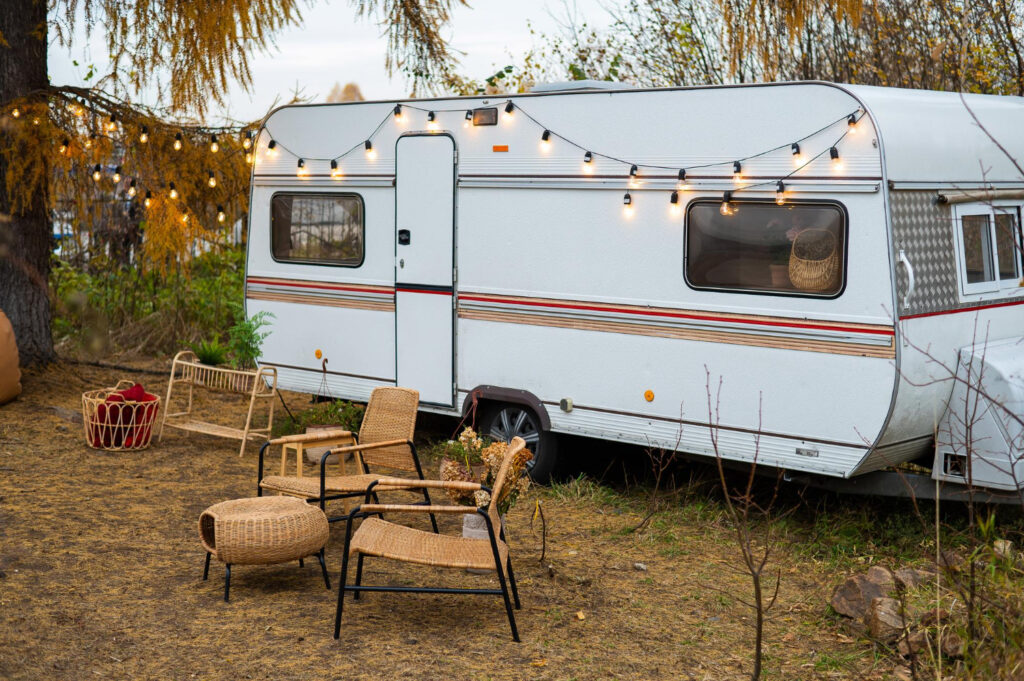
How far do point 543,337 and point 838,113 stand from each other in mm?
2515

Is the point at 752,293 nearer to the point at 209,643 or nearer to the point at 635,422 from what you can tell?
the point at 635,422

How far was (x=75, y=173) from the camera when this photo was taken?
1011cm

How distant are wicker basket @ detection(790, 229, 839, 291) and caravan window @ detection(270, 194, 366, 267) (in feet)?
11.9

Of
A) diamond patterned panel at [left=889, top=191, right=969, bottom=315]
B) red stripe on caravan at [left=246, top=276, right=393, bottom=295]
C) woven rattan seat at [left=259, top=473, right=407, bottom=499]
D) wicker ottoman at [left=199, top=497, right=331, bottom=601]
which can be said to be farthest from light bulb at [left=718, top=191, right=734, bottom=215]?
wicker ottoman at [left=199, top=497, right=331, bottom=601]

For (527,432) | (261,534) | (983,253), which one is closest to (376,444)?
(261,534)

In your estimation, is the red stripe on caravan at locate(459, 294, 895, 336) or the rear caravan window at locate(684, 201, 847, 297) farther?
the rear caravan window at locate(684, 201, 847, 297)

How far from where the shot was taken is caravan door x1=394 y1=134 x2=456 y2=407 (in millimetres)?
8047

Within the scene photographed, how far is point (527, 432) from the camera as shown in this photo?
310 inches

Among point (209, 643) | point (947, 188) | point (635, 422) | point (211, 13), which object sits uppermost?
point (211, 13)

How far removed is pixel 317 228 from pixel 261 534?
3970 mm

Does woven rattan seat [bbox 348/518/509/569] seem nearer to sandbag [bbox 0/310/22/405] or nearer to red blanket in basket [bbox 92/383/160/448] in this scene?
red blanket in basket [bbox 92/383/160/448]

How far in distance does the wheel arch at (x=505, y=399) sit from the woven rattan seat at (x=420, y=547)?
2.09 m

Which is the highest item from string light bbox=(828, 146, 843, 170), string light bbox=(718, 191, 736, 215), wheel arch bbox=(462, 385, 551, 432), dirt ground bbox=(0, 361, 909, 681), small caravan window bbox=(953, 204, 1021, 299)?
string light bbox=(828, 146, 843, 170)

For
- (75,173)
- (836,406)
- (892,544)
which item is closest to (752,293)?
(836,406)
